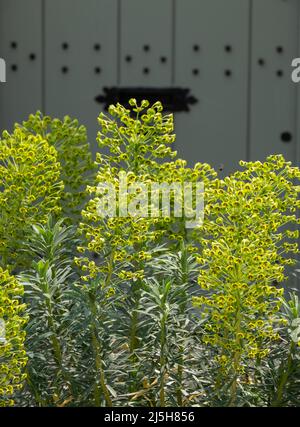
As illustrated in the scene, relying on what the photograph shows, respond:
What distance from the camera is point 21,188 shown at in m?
1.87

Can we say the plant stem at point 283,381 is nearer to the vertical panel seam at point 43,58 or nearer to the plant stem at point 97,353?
the plant stem at point 97,353

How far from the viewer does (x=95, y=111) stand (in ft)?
9.96

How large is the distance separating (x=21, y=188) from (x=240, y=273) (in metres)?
0.52

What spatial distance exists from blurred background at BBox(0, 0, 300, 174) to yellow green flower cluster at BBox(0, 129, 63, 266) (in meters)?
1.07

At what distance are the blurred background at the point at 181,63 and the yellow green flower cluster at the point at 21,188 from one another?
1.07 m

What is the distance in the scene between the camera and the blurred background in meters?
2.99

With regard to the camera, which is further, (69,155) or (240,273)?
(69,155)

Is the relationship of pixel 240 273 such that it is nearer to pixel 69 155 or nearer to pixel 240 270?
pixel 240 270

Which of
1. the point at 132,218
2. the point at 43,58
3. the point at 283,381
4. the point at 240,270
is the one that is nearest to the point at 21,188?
the point at 132,218

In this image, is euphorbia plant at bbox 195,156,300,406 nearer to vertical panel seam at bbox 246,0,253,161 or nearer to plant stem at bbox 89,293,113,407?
plant stem at bbox 89,293,113,407

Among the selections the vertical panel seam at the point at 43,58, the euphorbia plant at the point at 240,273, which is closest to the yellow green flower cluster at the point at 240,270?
the euphorbia plant at the point at 240,273

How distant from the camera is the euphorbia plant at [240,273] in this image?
5.25 ft

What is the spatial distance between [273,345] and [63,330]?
0.43 metres
